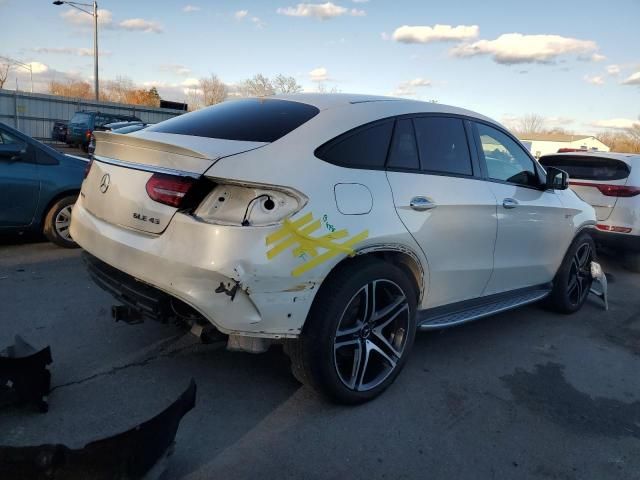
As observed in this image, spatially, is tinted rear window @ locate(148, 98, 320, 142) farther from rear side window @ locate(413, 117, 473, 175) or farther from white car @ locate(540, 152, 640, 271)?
white car @ locate(540, 152, 640, 271)

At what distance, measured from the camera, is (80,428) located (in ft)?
8.57

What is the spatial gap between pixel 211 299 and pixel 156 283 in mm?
331

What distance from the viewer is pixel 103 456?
2.00m

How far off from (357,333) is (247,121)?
4.61 ft

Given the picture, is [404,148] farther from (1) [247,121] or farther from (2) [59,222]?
(2) [59,222]

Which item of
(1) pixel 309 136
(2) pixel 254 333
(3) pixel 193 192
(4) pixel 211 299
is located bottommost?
(2) pixel 254 333

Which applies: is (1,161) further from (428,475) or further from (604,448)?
(604,448)

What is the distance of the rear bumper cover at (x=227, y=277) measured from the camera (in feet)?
7.91

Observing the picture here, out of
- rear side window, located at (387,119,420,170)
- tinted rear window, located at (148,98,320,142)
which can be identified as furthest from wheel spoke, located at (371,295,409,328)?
tinted rear window, located at (148,98,320,142)

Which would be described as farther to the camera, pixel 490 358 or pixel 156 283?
pixel 490 358

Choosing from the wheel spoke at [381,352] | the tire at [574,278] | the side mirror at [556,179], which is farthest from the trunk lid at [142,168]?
the tire at [574,278]

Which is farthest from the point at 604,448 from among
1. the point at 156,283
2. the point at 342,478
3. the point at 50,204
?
the point at 50,204

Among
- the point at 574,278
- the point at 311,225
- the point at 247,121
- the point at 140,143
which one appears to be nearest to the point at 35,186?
the point at 140,143

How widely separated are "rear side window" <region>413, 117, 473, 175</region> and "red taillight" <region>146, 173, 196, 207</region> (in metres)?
1.54
